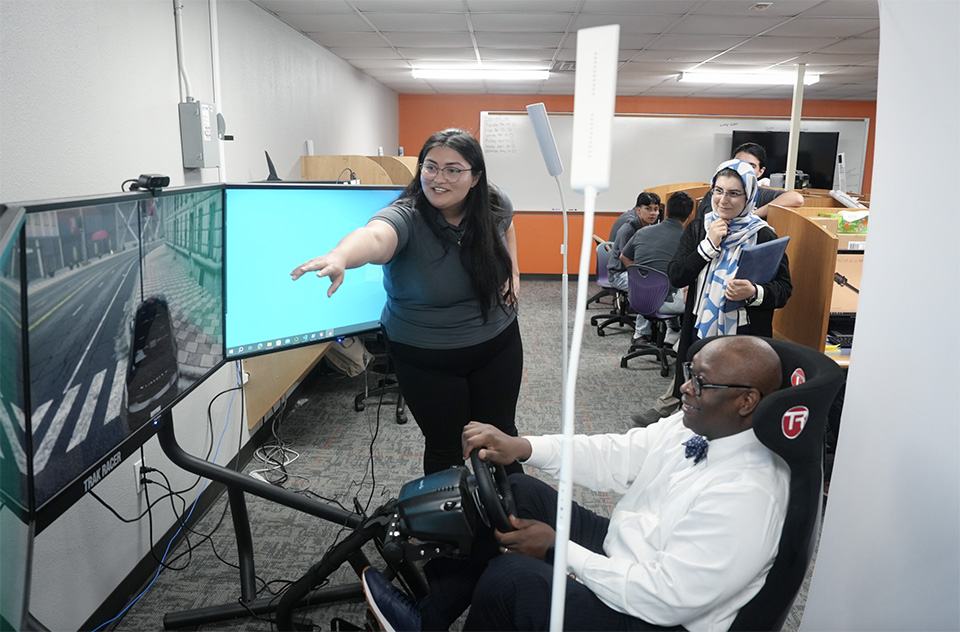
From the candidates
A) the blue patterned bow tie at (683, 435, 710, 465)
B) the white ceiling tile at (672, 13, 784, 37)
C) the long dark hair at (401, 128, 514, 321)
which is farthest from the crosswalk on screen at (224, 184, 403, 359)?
the white ceiling tile at (672, 13, 784, 37)

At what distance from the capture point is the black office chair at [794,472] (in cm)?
105

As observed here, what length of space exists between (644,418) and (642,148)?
563cm

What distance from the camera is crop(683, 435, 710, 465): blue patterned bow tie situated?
1289mm

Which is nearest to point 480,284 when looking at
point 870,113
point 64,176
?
point 64,176

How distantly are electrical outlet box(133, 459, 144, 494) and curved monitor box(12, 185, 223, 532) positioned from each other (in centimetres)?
74

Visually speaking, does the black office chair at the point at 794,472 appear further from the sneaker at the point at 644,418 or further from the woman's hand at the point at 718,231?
the sneaker at the point at 644,418

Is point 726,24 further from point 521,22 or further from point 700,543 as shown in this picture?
point 700,543

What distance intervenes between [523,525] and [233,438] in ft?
6.51

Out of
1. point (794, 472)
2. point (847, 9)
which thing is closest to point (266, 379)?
point (794, 472)

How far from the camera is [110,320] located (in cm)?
112

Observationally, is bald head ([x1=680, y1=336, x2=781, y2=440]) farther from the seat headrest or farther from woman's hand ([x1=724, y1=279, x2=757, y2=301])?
woman's hand ([x1=724, y1=279, x2=757, y2=301])

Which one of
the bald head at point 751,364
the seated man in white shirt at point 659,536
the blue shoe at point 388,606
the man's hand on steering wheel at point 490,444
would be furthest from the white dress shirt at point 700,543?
the blue shoe at point 388,606

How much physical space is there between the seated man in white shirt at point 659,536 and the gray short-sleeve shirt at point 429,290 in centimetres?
38

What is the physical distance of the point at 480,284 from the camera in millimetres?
1753
